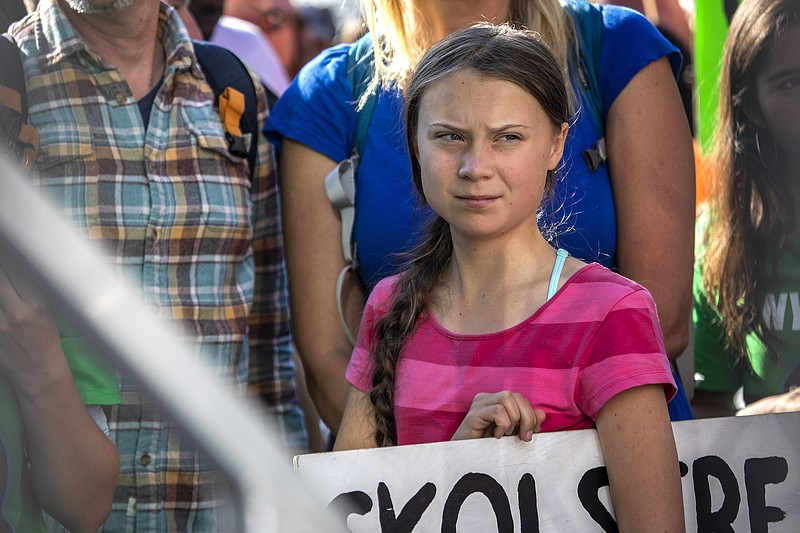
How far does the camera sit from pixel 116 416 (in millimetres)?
2496

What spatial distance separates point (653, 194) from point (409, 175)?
554 millimetres

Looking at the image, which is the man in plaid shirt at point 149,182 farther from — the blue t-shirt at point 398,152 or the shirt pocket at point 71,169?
the blue t-shirt at point 398,152

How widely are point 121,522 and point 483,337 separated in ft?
3.60

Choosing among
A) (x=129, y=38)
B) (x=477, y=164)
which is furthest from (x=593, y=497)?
(x=129, y=38)

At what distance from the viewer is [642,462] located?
181cm

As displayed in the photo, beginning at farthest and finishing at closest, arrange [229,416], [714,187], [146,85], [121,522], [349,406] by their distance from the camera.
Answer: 1. [714,187]
2. [146,85]
3. [121,522]
4. [349,406]
5. [229,416]

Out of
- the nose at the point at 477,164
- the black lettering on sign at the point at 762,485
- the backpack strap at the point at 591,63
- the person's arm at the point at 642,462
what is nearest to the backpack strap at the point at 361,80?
the backpack strap at the point at 591,63

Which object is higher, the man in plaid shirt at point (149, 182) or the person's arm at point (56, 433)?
the man in plaid shirt at point (149, 182)

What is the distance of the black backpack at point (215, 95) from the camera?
7.55 ft

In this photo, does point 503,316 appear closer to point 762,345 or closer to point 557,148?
point 557,148

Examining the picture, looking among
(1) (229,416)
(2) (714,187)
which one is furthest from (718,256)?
(1) (229,416)

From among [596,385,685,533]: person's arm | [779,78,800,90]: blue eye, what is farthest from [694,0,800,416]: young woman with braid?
[596,385,685,533]: person's arm

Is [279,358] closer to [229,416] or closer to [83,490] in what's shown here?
[83,490]

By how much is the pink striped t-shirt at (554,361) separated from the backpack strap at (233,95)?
0.93 m
